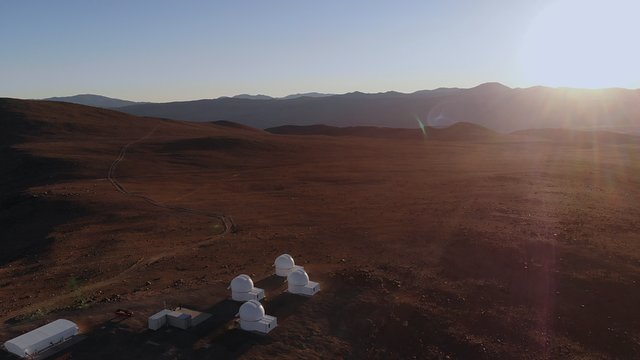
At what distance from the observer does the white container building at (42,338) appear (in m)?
9.73

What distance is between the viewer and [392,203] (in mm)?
25203

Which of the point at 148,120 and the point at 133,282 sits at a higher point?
the point at 148,120

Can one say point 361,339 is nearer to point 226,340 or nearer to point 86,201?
point 226,340

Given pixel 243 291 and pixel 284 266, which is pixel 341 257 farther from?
pixel 243 291

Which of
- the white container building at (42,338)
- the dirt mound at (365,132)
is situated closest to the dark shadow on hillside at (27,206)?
the white container building at (42,338)

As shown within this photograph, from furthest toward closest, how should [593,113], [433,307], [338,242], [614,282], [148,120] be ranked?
[593,113]
[148,120]
[338,242]
[614,282]
[433,307]

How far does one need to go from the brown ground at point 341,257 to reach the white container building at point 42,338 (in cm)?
40

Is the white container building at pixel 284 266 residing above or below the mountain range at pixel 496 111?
below

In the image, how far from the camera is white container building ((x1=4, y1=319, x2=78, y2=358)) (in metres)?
9.73

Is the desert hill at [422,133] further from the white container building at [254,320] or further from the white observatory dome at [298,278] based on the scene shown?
the white container building at [254,320]

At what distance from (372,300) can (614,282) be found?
7.51 metres

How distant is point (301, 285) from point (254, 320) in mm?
2317

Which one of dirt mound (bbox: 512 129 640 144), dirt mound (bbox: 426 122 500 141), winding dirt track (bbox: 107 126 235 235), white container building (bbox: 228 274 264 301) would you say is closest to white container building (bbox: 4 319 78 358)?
white container building (bbox: 228 274 264 301)

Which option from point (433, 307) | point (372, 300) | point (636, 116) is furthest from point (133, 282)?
point (636, 116)
